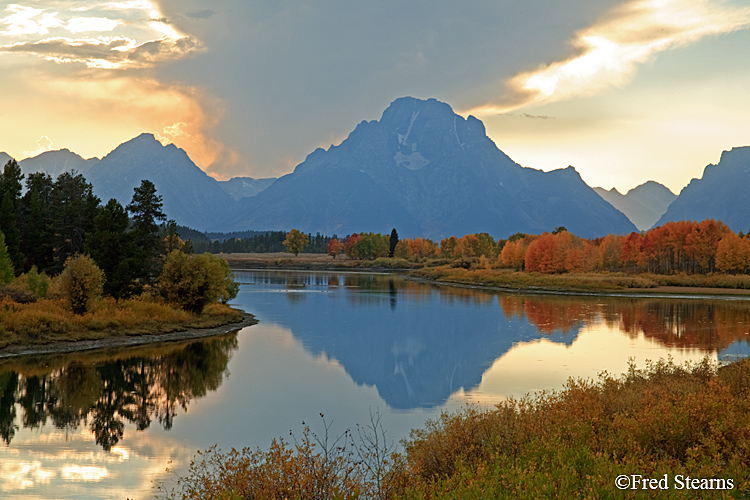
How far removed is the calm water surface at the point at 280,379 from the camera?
20.0 m

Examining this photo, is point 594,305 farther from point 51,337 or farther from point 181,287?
point 51,337

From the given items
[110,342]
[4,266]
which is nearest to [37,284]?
[4,266]

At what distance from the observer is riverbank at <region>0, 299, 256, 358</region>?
3725 cm

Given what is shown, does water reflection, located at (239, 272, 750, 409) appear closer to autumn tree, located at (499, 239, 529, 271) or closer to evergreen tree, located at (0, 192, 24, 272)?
evergreen tree, located at (0, 192, 24, 272)

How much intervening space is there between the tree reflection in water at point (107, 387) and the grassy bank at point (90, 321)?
326 cm

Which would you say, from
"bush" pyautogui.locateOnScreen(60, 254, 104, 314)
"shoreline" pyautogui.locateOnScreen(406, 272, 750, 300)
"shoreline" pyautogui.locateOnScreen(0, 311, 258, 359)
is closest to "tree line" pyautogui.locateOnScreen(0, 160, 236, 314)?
"bush" pyautogui.locateOnScreen(60, 254, 104, 314)

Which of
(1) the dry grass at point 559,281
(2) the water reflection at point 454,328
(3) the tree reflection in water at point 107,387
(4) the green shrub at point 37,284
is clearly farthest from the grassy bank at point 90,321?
(1) the dry grass at point 559,281

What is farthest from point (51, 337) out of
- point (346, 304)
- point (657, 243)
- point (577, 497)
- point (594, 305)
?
point (657, 243)

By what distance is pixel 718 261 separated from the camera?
4427 inches

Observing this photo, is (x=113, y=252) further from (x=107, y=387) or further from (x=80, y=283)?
(x=107, y=387)

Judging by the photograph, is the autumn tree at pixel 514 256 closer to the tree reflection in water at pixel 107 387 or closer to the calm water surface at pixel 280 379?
the calm water surface at pixel 280 379

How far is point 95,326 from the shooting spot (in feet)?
138

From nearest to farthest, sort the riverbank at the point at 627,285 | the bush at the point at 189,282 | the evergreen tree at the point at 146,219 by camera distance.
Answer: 1. the bush at the point at 189,282
2. the evergreen tree at the point at 146,219
3. the riverbank at the point at 627,285

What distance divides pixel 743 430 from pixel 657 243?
13051 cm
